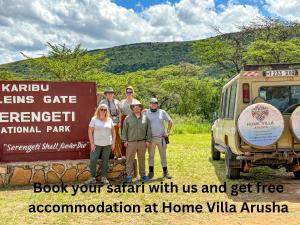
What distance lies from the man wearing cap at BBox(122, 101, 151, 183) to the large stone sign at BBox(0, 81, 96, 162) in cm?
106

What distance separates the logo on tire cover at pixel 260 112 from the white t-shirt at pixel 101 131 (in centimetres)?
290

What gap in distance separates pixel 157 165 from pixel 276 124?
4.68m

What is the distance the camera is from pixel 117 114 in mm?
10469

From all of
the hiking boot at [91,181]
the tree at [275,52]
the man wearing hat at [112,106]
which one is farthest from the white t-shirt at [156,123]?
the tree at [275,52]

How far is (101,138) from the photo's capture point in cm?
Answer: 970

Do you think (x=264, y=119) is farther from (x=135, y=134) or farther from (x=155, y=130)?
(x=135, y=134)

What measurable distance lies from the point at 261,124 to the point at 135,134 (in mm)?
2633

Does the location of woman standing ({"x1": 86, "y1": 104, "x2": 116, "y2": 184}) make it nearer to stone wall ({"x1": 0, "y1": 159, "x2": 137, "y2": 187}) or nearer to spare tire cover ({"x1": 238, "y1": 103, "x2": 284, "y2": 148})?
stone wall ({"x1": 0, "y1": 159, "x2": 137, "y2": 187})

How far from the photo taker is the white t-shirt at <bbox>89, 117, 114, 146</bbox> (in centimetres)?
965

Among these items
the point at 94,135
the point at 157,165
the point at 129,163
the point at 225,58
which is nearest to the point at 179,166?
the point at 157,165

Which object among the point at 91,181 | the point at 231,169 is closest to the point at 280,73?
the point at 231,169

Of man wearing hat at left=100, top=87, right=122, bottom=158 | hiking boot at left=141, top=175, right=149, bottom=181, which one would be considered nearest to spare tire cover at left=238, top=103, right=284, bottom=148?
hiking boot at left=141, top=175, right=149, bottom=181

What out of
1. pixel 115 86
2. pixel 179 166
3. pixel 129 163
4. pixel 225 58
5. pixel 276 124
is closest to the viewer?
pixel 276 124

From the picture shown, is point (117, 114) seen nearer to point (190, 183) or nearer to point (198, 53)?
point (190, 183)
